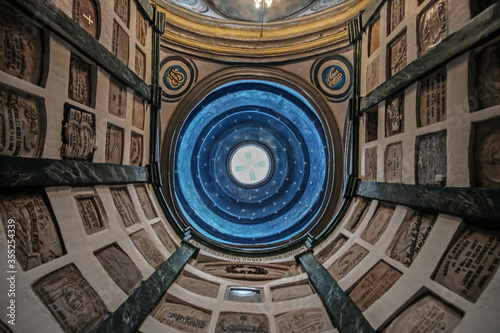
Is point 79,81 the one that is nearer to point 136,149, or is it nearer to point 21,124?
point 21,124

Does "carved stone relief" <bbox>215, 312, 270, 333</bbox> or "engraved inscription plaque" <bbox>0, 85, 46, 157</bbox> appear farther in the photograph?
"carved stone relief" <bbox>215, 312, 270, 333</bbox>

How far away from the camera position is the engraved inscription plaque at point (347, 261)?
5.12m

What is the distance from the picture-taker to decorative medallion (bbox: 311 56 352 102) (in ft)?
32.2

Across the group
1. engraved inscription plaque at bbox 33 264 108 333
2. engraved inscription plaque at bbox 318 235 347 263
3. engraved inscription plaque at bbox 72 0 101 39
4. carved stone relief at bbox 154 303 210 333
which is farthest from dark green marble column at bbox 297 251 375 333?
engraved inscription plaque at bbox 72 0 101 39

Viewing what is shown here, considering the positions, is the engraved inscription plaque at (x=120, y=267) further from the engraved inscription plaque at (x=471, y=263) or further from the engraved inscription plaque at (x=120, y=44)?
the engraved inscription plaque at (x=471, y=263)

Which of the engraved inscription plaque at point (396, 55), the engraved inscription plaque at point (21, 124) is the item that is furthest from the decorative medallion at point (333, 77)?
the engraved inscription plaque at point (21, 124)

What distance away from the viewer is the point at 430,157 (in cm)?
409

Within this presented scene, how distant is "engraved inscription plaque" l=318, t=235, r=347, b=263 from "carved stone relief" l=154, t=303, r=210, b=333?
8.98 feet

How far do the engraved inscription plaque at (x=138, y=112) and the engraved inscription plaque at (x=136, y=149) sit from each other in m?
0.24

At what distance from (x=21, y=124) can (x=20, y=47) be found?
0.85 m

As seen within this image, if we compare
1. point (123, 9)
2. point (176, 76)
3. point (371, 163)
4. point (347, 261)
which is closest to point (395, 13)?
point (371, 163)

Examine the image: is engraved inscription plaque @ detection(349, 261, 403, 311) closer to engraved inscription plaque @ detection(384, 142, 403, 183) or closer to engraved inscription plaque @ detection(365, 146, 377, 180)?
engraved inscription plaque @ detection(384, 142, 403, 183)

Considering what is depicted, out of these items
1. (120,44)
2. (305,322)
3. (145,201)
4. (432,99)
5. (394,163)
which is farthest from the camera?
(145,201)

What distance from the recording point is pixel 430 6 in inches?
164
